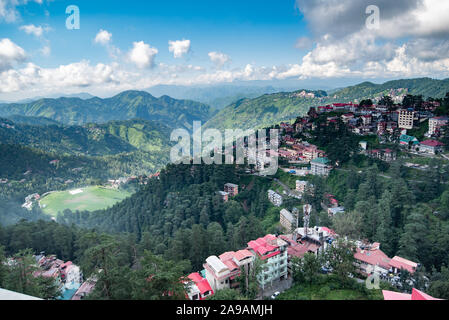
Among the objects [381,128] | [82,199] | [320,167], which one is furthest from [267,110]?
[320,167]

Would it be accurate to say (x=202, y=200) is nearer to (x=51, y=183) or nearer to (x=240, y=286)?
(x=240, y=286)

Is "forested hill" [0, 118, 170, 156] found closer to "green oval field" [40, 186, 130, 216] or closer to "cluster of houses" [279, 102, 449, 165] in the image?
"green oval field" [40, 186, 130, 216]

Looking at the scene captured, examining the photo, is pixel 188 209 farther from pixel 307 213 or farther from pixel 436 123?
pixel 436 123

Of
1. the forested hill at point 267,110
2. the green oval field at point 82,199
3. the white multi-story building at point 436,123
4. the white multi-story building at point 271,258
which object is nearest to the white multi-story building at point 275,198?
the white multi-story building at point 271,258

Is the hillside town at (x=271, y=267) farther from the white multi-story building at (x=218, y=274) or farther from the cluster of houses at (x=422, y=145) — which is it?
the cluster of houses at (x=422, y=145)

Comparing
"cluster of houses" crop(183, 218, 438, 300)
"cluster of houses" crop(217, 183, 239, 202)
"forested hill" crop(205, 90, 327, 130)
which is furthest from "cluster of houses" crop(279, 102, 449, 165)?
"forested hill" crop(205, 90, 327, 130)
